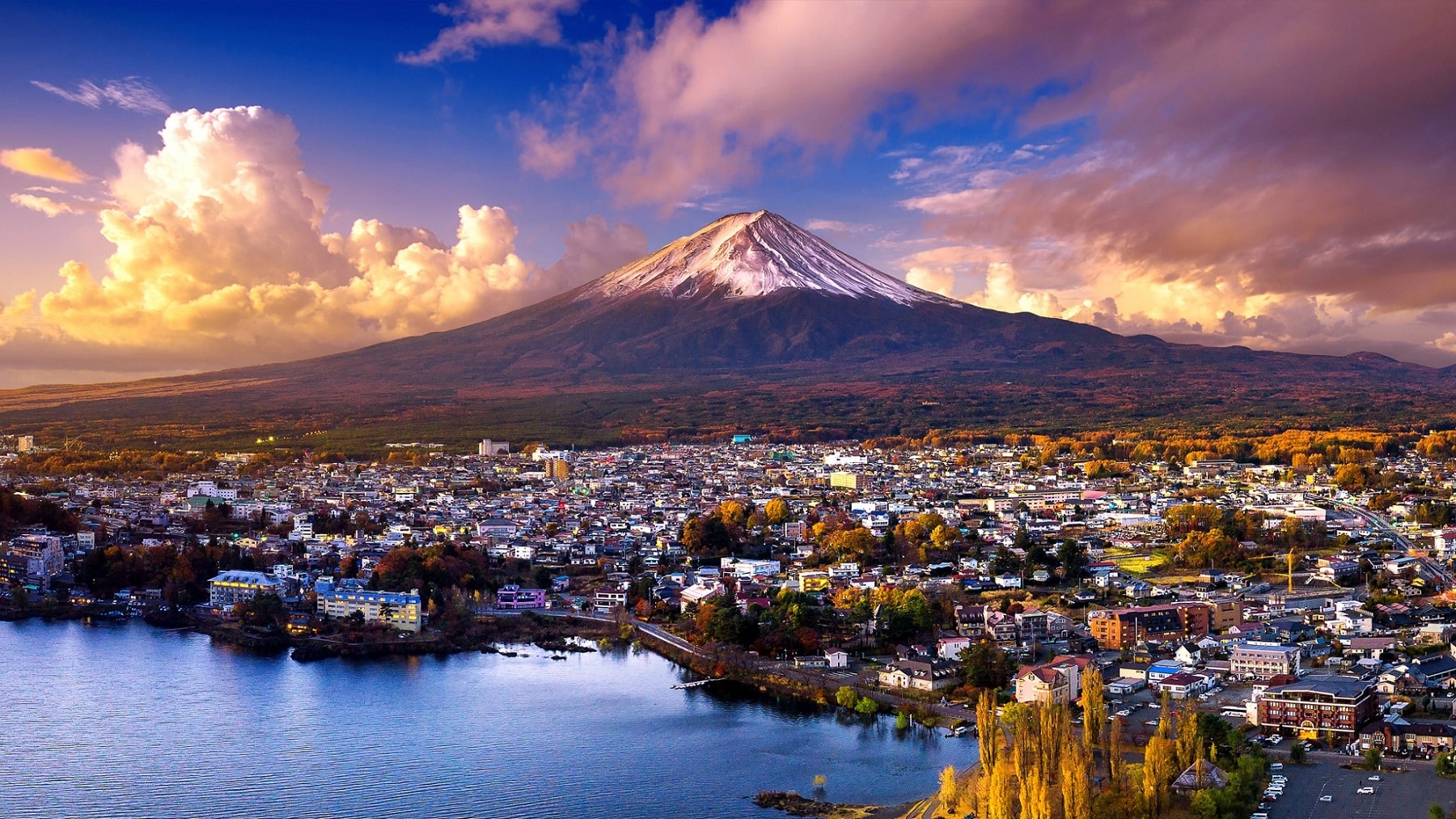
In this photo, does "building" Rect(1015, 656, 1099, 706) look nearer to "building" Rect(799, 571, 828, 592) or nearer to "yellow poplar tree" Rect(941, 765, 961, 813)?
"yellow poplar tree" Rect(941, 765, 961, 813)

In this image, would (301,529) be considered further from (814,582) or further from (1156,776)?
(1156,776)

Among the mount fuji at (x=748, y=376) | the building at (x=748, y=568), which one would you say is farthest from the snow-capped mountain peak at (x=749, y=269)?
the building at (x=748, y=568)

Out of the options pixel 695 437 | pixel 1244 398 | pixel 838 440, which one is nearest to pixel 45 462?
pixel 695 437

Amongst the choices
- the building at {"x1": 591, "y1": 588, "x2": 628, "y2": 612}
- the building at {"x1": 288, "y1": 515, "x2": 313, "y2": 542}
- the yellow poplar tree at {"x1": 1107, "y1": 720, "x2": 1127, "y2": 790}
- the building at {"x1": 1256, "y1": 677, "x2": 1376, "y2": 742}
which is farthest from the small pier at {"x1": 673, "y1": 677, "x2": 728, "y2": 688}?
the building at {"x1": 288, "y1": 515, "x2": 313, "y2": 542}

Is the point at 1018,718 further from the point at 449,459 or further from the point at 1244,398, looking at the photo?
the point at 1244,398

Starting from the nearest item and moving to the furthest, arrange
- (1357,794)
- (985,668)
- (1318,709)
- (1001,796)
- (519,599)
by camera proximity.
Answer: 1. (1001,796)
2. (1357,794)
3. (1318,709)
4. (985,668)
5. (519,599)

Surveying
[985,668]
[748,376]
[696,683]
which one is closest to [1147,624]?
[985,668]
